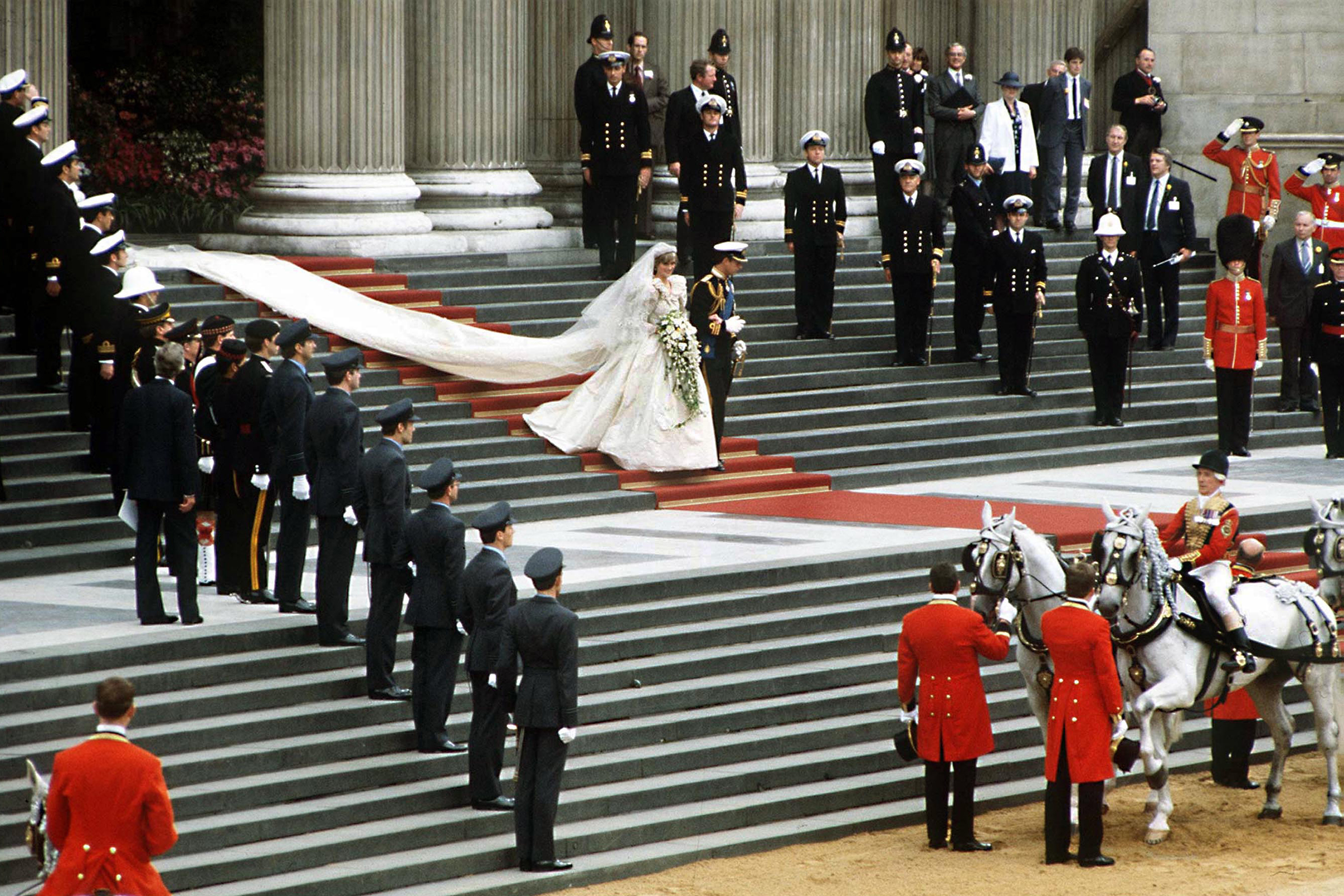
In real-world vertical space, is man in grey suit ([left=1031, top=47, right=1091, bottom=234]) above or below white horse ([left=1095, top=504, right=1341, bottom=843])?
above

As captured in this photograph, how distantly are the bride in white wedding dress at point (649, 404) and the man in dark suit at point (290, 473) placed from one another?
190 inches

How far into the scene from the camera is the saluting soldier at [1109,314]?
814 inches

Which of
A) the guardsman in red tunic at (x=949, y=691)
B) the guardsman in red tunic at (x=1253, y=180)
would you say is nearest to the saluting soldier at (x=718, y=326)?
the guardsman in red tunic at (x=949, y=691)

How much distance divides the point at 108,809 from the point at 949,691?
501 centimetres

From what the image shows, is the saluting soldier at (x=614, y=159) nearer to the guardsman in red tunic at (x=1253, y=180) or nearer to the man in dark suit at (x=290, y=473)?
the guardsman in red tunic at (x=1253, y=180)

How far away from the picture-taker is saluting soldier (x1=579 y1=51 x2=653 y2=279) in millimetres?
21188

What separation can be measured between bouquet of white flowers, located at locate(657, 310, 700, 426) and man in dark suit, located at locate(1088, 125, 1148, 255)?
21.9 feet

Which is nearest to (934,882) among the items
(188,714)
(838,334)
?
(188,714)

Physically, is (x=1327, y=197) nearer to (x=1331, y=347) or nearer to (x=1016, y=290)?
(x=1331, y=347)

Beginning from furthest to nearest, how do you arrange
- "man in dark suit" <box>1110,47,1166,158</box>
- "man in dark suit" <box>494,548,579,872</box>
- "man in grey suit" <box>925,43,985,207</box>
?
1. "man in dark suit" <box>1110,47,1166,158</box>
2. "man in grey suit" <box>925,43,985,207</box>
3. "man in dark suit" <box>494,548,579,872</box>

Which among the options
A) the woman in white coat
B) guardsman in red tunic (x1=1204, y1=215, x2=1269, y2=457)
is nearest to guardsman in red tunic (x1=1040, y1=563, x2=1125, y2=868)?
guardsman in red tunic (x1=1204, y1=215, x2=1269, y2=457)

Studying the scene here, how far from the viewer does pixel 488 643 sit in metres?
11.5

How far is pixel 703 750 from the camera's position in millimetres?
12898

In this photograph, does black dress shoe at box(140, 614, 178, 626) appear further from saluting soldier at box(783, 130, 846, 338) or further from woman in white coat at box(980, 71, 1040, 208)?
woman in white coat at box(980, 71, 1040, 208)
